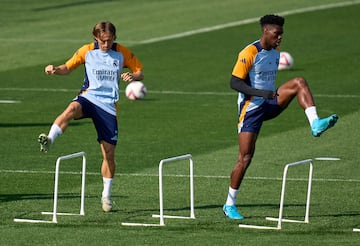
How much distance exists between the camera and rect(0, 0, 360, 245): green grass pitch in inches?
701

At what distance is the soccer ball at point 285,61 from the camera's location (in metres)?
39.4

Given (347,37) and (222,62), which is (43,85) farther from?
(347,37)

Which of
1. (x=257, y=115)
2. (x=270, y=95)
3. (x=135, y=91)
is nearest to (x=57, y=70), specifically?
(x=257, y=115)

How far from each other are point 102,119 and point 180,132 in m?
9.51

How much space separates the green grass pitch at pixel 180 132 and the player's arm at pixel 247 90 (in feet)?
5.73

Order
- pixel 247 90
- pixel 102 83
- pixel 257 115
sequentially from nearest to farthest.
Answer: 1. pixel 247 90
2. pixel 257 115
3. pixel 102 83

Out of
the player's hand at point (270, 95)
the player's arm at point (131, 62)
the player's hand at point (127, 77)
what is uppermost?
the player's arm at point (131, 62)

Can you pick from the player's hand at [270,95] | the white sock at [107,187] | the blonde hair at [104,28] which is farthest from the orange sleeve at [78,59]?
the player's hand at [270,95]

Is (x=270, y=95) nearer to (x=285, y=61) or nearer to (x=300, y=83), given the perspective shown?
(x=300, y=83)

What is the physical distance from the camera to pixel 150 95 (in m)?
35.0

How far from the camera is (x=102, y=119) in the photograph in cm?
1903

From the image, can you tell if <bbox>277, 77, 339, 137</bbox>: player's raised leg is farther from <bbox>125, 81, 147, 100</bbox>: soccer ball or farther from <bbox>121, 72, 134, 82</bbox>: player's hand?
<bbox>125, 81, 147, 100</bbox>: soccer ball

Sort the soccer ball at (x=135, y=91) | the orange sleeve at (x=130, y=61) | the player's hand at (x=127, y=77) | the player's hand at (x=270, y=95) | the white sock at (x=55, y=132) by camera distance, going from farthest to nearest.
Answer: the soccer ball at (x=135, y=91), the orange sleeve at (x=130, y=61), the player's hand at (x=127, y=77), the white sock at (x=55, y=132), the player's hand at (x=270, y=95)

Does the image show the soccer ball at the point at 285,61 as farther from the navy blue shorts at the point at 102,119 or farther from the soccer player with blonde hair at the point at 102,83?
the navy blue shorts at the point at 102,119
